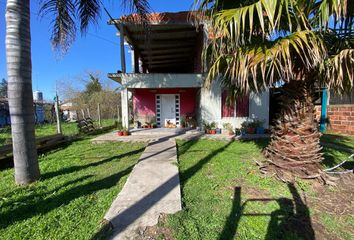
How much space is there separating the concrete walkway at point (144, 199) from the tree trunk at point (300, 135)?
2.43m

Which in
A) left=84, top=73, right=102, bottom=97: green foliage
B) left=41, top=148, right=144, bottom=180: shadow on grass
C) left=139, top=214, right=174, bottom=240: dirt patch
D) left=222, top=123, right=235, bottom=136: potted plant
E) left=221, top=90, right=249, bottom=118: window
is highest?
left=84, top=73, right=102, bottom=97: green foliage

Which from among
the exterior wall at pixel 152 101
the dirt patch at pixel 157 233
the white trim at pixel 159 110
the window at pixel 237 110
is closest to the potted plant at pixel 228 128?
the window at pixel 237 110

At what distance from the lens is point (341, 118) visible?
10820 millimetres

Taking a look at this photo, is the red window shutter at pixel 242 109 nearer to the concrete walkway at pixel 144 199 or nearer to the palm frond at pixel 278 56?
the concrete walkway at pixel 144 199

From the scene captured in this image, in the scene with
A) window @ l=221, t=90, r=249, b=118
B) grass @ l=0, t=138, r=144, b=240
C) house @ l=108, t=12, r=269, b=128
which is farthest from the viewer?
window @ l=221, t=90, r=249, b=118

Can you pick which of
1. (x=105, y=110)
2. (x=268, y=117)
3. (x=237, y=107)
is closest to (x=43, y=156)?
(x=237, y=107)

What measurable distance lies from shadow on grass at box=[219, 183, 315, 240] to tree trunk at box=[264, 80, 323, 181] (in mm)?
813

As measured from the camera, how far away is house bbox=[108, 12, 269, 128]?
33.5 feet

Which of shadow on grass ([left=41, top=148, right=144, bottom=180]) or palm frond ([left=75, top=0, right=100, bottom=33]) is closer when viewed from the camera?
shadow on grass ([left=41, top=148, right=144, bottom=180])

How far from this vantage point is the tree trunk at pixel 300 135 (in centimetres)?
439

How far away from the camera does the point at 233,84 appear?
5578 mm

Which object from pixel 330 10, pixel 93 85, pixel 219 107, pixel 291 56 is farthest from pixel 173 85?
pixel 93 85

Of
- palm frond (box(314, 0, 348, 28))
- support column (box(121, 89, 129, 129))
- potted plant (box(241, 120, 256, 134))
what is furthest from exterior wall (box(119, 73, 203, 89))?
palm frond (box(314, 0, 348, 28))

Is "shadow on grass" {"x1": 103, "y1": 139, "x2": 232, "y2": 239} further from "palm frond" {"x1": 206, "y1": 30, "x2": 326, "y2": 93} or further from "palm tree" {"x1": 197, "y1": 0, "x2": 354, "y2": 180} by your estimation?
"palm frond" {"x1": 206, "y1": 30, "x2": 326, "y2": 93}
